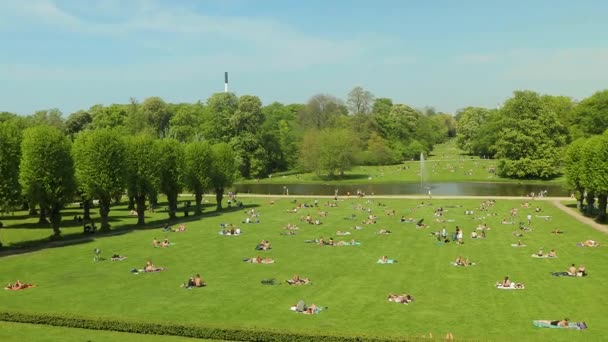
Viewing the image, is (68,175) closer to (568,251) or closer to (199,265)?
(199,265)

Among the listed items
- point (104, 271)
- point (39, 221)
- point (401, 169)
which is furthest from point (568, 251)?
point (401, 169)

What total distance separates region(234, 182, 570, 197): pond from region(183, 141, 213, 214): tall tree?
35944 millimetres

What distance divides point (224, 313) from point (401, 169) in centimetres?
13315

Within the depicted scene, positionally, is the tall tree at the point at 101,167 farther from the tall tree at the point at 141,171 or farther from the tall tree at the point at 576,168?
the tall tree at the point at 576,168

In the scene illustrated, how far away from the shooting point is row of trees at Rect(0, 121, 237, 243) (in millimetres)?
57375

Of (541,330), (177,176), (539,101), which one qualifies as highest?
(539,101)

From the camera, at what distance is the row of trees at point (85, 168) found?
57375 millimetres

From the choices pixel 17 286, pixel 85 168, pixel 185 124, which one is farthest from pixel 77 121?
pixel 17 286

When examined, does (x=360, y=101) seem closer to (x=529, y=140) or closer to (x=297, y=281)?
(x=529, y=140)

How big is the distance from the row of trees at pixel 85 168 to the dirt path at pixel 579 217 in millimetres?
53229

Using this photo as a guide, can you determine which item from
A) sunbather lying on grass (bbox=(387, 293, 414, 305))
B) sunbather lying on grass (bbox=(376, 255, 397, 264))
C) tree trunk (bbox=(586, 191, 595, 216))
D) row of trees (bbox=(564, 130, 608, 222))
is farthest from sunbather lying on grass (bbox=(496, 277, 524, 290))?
tree trunk (bbox=(586, 191, 595, 216))

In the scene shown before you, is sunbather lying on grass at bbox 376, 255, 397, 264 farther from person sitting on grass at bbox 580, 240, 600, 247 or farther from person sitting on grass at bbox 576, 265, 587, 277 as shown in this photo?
person sitting on grass at bbox 580, 240, 600, 247

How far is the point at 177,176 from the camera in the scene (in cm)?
7875

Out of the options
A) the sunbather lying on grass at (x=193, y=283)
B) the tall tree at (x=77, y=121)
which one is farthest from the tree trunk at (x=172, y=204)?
the tall tree at (x=77, y=121)
